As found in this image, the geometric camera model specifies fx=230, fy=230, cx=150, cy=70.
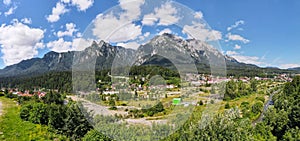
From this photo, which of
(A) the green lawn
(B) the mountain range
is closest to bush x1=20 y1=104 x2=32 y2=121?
(A) the green lawn

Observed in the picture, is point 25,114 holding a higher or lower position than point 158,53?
lower

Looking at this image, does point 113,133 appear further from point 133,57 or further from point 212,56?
point 212,56

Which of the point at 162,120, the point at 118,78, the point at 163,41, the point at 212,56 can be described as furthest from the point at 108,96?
the point at 212,56

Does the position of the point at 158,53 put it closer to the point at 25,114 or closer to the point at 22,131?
the point at 22,131

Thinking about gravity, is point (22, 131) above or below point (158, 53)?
below

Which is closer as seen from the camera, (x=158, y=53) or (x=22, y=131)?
(x=158, y=53)

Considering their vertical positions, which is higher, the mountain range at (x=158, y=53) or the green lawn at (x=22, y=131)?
the mountain range at (x=158, y=53)

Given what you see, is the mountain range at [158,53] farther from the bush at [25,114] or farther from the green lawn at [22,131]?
the bush at [25,114]

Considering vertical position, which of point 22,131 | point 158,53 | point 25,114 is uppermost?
point 158,53

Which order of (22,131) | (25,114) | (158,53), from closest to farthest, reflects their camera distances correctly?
1. (158,53)
2. (22,131)
3. (25,114)

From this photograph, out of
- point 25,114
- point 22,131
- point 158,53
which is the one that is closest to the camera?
point 158,53

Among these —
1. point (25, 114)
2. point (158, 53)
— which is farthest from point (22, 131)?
point (158, 53)

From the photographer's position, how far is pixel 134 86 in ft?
11.7

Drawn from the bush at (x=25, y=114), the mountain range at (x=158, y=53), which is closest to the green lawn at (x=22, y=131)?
the bush at (x=25, y=114)
